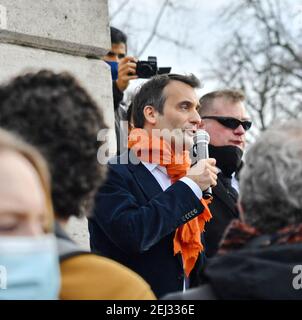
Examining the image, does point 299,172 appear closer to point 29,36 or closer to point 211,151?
point 211,151

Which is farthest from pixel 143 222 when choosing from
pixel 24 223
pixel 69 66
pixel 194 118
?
pixel 69 66

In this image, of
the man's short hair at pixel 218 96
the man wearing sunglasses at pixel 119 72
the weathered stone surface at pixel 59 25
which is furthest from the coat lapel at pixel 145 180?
the weathered stone surface at pixel 59 25

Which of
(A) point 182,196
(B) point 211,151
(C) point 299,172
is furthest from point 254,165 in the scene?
(B) point 211,151

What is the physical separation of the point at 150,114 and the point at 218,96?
67cm

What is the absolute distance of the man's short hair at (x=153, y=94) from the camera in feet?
11.0

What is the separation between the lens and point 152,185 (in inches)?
118

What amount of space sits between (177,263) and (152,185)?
1.12 feet

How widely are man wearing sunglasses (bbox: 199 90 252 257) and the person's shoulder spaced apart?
5.43 feet

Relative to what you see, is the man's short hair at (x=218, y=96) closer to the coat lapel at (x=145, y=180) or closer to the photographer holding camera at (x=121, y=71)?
the photographer holding camera at (x=121, y=71)

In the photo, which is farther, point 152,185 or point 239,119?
point 239,119

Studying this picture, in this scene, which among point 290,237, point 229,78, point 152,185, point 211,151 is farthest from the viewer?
point 229,78

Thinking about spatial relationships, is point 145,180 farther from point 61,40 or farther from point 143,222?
point 61,40

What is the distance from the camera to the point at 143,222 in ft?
8.90

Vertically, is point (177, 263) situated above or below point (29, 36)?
below
